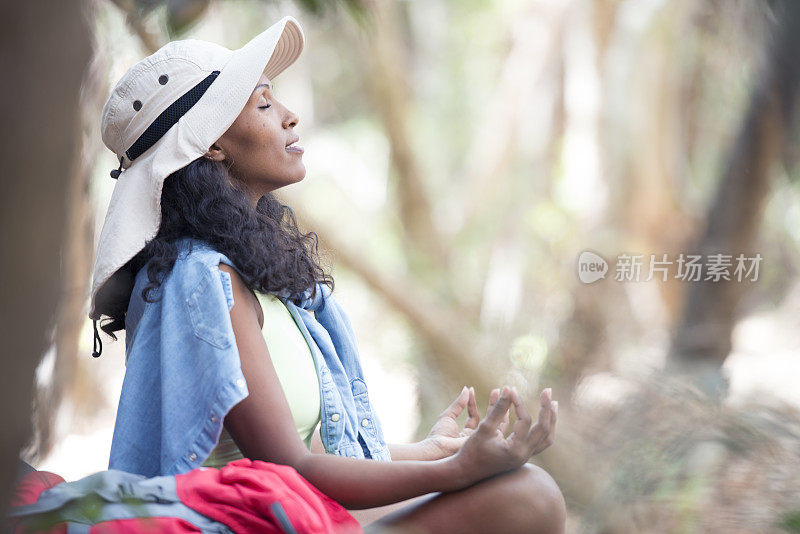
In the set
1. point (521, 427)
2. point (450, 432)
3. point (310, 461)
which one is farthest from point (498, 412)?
point (450, 432)

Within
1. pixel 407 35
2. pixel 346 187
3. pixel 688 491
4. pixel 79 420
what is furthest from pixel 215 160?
pixel 407 35

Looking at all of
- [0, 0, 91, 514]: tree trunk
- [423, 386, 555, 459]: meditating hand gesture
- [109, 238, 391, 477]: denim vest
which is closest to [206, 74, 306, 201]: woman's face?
[109, 238, 391, 477]: denim vest

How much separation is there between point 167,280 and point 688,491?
76.5 inches

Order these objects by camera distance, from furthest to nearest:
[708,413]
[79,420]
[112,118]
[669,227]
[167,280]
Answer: [669,227]
[79,420]
[708,413]
[112,118]
[167,280]

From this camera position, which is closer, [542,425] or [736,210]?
[542,425]

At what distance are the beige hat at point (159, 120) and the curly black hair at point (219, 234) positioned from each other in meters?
0.05

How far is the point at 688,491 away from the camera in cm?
280

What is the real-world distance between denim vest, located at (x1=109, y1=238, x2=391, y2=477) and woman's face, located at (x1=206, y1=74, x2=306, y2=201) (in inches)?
8.1

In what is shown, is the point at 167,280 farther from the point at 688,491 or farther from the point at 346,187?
the point at 346,187

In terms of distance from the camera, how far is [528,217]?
300 inches

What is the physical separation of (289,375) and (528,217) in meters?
6.20

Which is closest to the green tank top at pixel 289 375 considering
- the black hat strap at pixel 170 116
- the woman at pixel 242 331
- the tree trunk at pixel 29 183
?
the woman at pixel 242 331

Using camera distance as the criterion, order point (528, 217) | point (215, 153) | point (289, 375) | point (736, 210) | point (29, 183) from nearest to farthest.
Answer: point (29, 183), point (289, 375), point (215, 153), point (736, 210), point (528, 217)

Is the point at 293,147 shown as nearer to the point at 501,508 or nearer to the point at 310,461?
the point at 310,461
